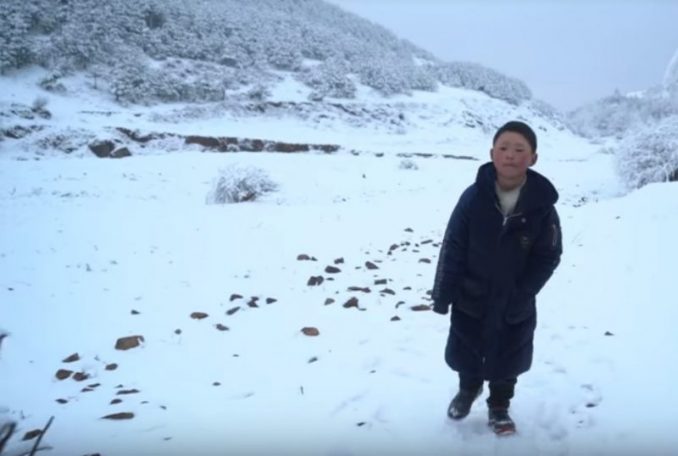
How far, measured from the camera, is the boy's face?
2109 millimetres

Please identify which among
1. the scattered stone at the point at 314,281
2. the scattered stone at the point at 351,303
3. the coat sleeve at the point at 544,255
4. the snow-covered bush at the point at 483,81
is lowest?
the scattered stone at the point at 351,303

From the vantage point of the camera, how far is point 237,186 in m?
10.6

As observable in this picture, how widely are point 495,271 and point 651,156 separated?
14.3m

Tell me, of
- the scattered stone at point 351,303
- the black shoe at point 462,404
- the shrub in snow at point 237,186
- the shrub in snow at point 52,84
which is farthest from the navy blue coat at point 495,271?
the shrub in snow at point 52,84

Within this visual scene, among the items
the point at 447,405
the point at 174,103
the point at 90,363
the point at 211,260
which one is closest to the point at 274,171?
the point at 211,260

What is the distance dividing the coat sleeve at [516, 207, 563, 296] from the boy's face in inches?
10.8

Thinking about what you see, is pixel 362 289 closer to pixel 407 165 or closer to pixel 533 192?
pixel 533 192

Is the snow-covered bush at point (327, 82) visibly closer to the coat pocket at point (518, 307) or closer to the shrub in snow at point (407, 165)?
the shrub in snow at point (407, 165)

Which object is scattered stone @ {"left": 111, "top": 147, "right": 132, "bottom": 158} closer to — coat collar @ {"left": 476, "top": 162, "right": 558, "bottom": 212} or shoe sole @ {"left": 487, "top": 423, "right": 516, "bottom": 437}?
coat collar @ {"left": 476, "top": 162, "right": 558, "bottom": 212}

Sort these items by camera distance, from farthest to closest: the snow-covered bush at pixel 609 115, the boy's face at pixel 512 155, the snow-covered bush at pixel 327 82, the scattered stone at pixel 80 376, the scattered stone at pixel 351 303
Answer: the snow-covered bush at pixel 609 115
the snow-covered bush at pixel 327 82
the scattered stone at pixel 351 303
the scattered stone at pixel 80 376
the boy's face at pixel 512 155

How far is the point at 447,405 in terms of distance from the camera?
108 inches

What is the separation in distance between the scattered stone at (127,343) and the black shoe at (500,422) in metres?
3.13

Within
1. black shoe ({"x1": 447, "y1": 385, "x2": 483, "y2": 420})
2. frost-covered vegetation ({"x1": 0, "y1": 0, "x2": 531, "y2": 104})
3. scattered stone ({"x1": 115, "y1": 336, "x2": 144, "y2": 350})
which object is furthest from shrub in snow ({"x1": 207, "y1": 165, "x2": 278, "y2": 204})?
frost-covered vegetation ({"x1": 0, "y1": 0, "x2": 531, "y2": 104})

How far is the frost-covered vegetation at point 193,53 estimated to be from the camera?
27.8m
